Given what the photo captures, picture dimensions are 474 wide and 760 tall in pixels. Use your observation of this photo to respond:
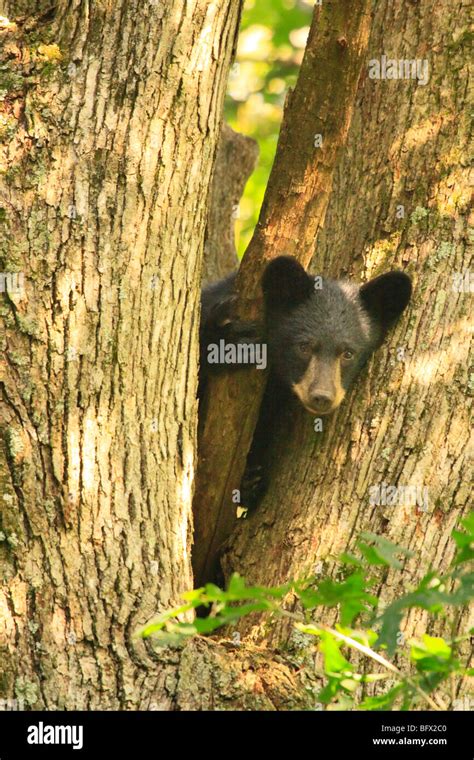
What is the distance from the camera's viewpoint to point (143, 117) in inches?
180

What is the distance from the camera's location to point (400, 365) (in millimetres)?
5254

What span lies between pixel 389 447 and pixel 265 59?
8.85m

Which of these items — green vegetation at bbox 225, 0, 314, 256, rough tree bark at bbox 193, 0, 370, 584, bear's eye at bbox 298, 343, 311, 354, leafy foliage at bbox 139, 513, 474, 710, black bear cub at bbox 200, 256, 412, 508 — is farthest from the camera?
green vegetation at bbox 225, 0, 314, 256

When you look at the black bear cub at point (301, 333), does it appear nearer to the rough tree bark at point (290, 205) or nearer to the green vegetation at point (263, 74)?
the rough tree bark at point (290, 205)

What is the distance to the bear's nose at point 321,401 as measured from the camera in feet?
18.6

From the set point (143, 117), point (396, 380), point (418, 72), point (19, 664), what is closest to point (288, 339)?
point (396, 380)

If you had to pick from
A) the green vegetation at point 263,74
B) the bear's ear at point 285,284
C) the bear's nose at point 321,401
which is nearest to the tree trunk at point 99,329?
the bear's ear at point 285,284

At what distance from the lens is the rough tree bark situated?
17.7ft

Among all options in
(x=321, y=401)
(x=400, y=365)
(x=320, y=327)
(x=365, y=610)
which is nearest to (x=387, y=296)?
(x=400, y=365)

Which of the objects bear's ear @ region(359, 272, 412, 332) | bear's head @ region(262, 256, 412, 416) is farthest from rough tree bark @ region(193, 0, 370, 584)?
bear's ear @ region(359, 272, 412, 332)

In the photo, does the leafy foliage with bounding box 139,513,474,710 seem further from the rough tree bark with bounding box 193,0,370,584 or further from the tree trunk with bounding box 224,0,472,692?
the rough tree bark with bounding box 193,0,370,584

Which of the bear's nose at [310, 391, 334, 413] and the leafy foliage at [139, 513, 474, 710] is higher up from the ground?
the bear's nose at [310, 391, 334, 413]

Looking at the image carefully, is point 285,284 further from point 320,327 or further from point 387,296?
point 387,296

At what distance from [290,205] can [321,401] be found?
1209 mm
